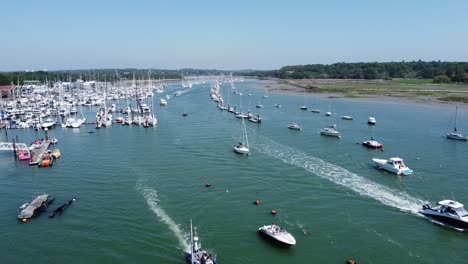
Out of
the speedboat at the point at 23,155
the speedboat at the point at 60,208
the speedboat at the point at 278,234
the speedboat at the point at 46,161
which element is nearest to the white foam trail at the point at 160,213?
the speedboat at the point at 278,234

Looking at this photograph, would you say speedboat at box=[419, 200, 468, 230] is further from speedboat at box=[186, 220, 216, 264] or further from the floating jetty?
the floating jetty

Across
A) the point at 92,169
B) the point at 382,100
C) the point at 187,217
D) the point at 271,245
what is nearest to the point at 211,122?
the point at 92,169

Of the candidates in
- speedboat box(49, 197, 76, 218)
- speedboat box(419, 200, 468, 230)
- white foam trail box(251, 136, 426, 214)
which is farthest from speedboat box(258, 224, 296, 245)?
speedboat box(49, 197, 76, 218)

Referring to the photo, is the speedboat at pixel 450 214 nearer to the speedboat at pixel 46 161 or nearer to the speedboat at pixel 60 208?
the speedboat at pixel 60 208

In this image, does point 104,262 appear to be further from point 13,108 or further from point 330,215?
point 13,108

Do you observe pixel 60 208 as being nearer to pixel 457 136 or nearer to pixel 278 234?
pixel 278 234
